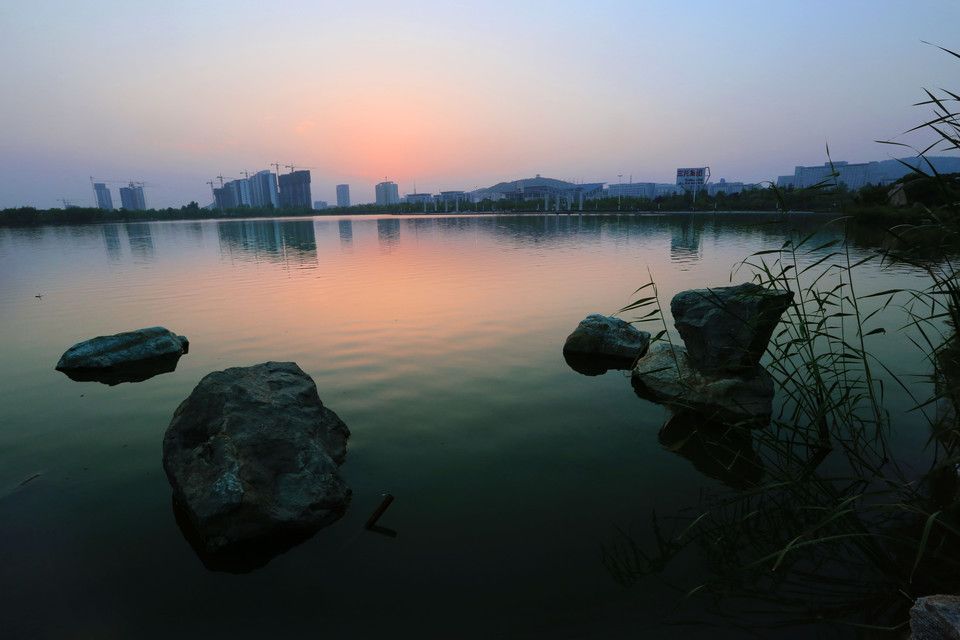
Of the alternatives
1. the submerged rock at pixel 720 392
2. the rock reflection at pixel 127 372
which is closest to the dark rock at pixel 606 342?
the submerged rock at pixel 720 392

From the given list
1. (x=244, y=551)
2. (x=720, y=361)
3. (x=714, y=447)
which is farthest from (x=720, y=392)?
(x=244, y=551)

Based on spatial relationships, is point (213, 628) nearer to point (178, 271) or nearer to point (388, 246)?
point (178, 271)

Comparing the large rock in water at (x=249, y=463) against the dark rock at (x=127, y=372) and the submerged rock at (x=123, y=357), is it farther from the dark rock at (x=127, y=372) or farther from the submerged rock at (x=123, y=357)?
the submerged rock at (x=123, y=357)

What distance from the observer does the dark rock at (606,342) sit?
12.2 meters

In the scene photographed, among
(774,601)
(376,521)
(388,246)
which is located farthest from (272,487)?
(388,246)

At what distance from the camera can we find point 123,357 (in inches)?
476

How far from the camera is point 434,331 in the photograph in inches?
590

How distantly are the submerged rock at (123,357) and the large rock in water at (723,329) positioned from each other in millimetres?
12600

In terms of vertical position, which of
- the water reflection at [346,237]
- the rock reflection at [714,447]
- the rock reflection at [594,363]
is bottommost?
the rock reflection at [714,447]

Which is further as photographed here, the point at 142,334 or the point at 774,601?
the point at 142,334

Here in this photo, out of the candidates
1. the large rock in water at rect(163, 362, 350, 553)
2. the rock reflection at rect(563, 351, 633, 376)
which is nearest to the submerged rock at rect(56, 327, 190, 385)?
the large rock in water at rect(163, 362, 350, 553)

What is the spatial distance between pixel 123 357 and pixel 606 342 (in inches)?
500

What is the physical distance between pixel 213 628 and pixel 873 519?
7.62m

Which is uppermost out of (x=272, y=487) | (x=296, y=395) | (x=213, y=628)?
(x=296, y=395)
